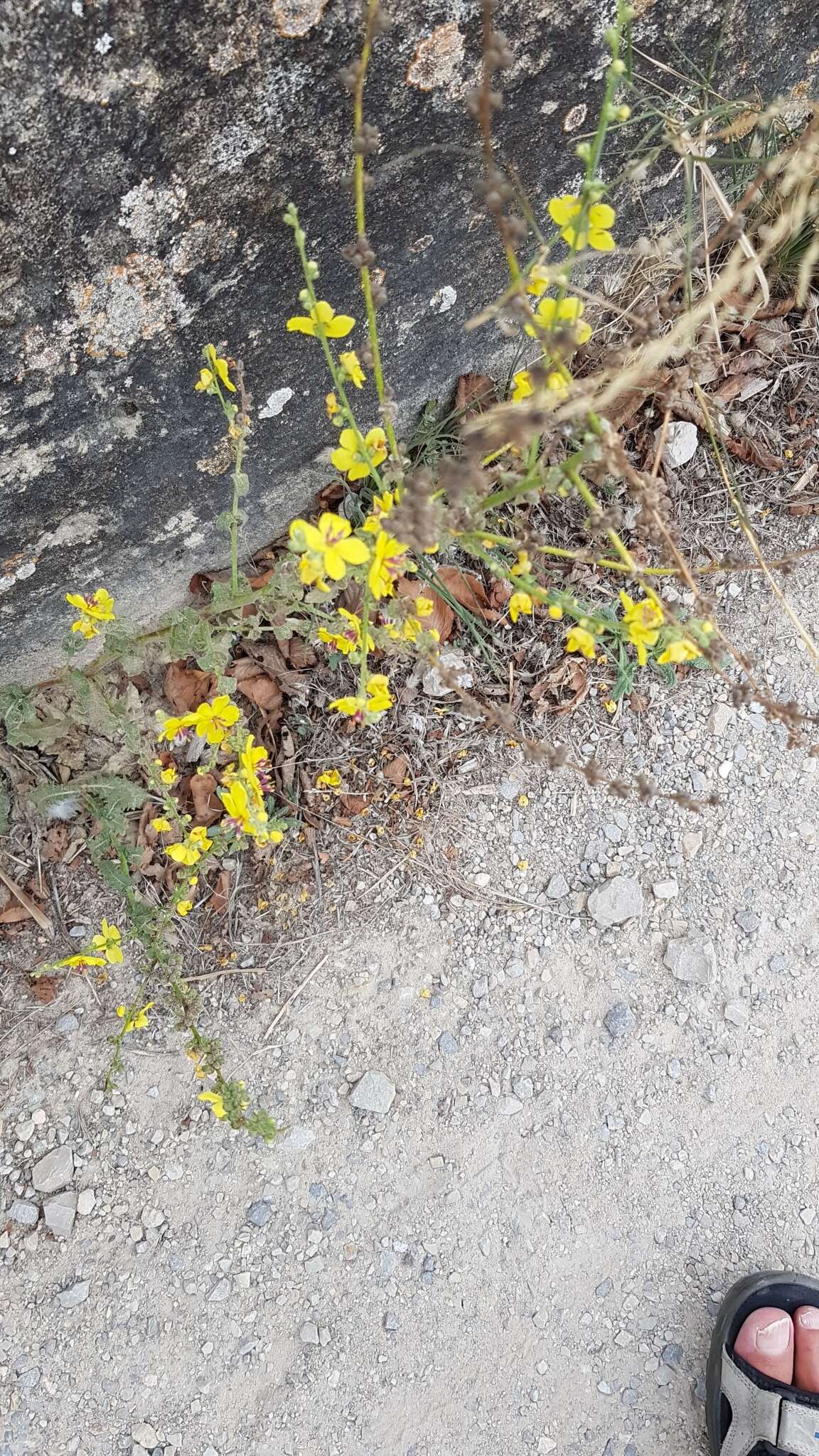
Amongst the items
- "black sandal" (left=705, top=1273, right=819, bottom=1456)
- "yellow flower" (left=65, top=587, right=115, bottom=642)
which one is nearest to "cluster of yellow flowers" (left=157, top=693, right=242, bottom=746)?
"yellow flower" (left=65, top=587, right=115, bottom=642)

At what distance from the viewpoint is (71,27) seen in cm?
115

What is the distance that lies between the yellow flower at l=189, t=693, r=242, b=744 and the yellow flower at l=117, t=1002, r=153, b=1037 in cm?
63

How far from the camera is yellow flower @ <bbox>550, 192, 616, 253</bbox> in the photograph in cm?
111

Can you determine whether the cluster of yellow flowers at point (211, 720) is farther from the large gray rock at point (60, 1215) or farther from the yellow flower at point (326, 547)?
the large gray rock at point (60, 1215)

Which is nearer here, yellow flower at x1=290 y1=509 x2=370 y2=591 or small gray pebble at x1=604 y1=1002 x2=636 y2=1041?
yellow flower at x1=290 y1=509 x2=370 y2=591

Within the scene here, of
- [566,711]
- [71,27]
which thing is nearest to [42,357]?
[71,27]

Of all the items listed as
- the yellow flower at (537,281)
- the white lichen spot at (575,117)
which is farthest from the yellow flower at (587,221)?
the white lichen spot at (575,117)

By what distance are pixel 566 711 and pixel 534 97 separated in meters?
1.24

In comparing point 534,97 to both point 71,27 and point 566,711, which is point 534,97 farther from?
point 566,711

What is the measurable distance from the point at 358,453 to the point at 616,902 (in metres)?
1.29

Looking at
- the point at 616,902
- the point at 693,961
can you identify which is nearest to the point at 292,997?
the point at 616,902

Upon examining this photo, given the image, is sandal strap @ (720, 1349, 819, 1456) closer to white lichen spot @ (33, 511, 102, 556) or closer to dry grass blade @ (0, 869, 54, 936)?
dry grass blade @ (0, 869, 54, 936)

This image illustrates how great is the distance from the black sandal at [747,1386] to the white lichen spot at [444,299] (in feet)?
7.08

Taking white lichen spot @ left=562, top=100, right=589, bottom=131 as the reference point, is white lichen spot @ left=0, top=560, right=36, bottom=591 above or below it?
below
